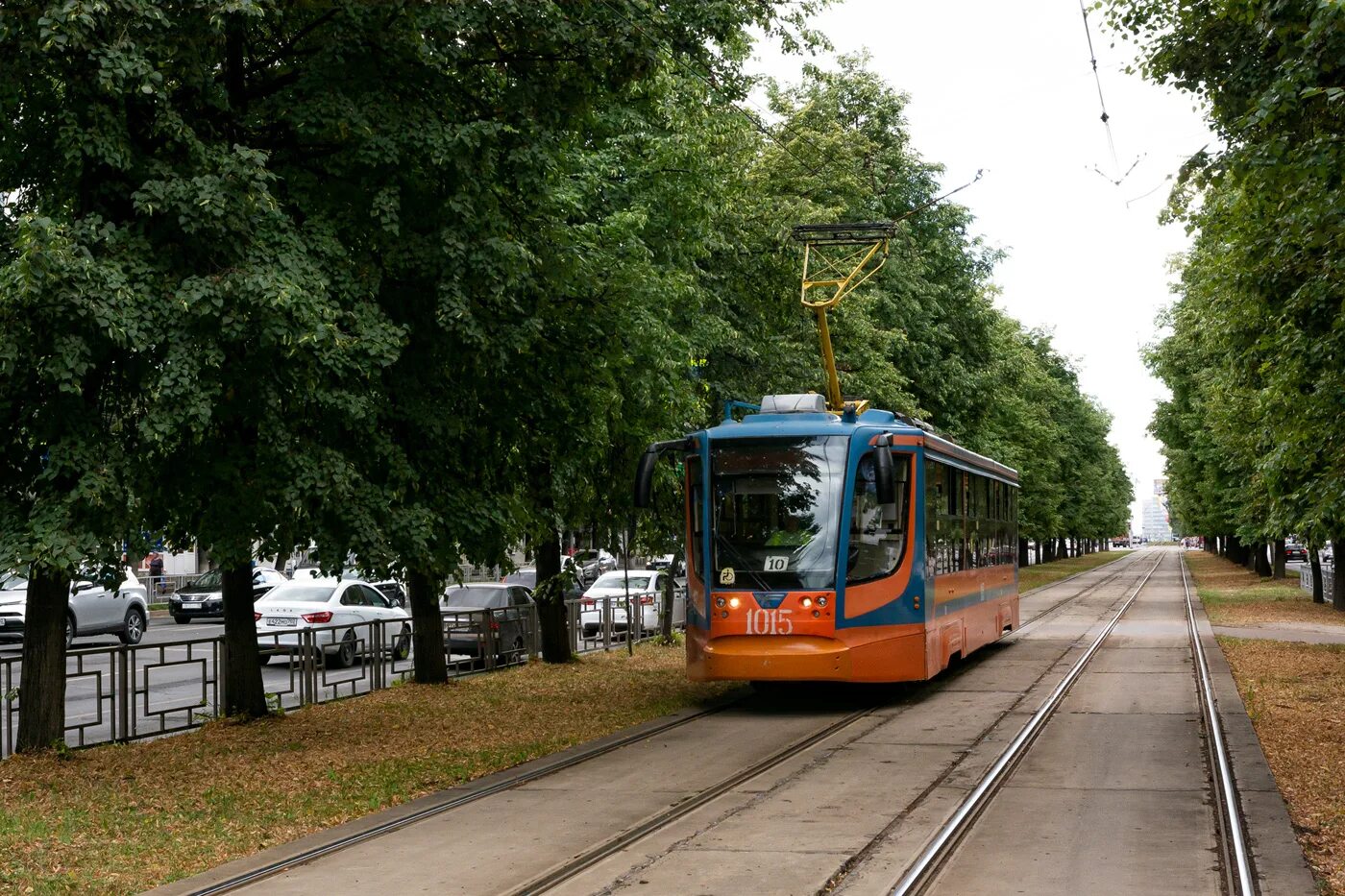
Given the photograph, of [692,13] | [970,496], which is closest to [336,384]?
[692,13]

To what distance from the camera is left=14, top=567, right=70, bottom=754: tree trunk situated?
12203 mm

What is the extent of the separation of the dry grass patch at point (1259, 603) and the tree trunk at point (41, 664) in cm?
2566

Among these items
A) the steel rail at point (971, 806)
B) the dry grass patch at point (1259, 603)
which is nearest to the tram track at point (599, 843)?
the steel rail at point (971, 806)

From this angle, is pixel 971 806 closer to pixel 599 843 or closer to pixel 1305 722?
pixel 599 843

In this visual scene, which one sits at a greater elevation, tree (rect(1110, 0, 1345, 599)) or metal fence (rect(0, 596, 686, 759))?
tree (rect(1110, 0, 1345, 599))

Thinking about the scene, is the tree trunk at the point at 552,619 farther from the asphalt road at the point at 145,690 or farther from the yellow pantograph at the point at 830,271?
the asphalt road at the point at 145,690

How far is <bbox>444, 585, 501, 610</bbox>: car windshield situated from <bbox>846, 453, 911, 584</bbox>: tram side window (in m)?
12.3

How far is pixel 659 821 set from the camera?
30.9ft

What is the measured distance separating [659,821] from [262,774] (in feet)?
13.4

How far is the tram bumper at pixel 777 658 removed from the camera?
15250 millimetres

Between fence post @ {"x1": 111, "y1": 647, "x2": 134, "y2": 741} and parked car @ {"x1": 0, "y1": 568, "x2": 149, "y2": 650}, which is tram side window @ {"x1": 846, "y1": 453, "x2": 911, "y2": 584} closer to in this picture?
fence post @ {"x1": 111, "y1": 647, "x2": 134, "y2": 741}

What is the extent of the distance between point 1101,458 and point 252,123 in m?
97.1

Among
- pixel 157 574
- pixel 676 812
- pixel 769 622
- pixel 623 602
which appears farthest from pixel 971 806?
pixel 157 574

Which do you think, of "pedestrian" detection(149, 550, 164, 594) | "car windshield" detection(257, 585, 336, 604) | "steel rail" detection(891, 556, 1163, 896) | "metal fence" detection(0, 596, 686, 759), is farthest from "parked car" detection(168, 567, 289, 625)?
"steel rail" detection(891, 556, 1163, 896)
